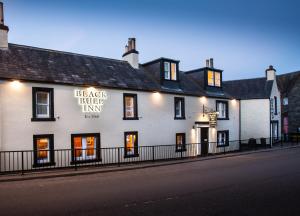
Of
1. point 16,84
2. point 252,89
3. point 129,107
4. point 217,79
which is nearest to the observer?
point 16,84

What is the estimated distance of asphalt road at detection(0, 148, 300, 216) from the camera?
23.3ft

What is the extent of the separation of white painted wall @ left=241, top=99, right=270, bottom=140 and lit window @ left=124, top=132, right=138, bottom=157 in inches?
744

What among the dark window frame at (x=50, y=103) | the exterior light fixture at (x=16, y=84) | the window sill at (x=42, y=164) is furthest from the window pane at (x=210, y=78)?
the exterior light fixture at (x=16, y=84)

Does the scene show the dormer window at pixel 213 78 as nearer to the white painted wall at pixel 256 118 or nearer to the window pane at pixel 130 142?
the white painted wall at pixel 256 118

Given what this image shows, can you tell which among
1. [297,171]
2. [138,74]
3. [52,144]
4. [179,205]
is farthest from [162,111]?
[179,205]

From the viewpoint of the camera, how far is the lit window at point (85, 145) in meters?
15.7

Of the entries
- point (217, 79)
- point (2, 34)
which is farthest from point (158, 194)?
point (217, 79)

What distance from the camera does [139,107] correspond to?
1870 cm

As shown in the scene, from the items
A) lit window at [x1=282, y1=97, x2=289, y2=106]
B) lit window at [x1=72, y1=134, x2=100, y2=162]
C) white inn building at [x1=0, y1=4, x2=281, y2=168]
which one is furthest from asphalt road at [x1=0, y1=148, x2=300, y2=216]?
lit window at [x1=282, y1=97, x2=289, y2=106]

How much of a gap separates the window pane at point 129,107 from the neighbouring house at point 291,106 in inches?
1172

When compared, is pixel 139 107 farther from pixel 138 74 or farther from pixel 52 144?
pixel 52 144

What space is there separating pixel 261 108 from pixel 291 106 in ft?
40.6

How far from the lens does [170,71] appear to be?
22125 mm

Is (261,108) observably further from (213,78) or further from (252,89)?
(213,78)
